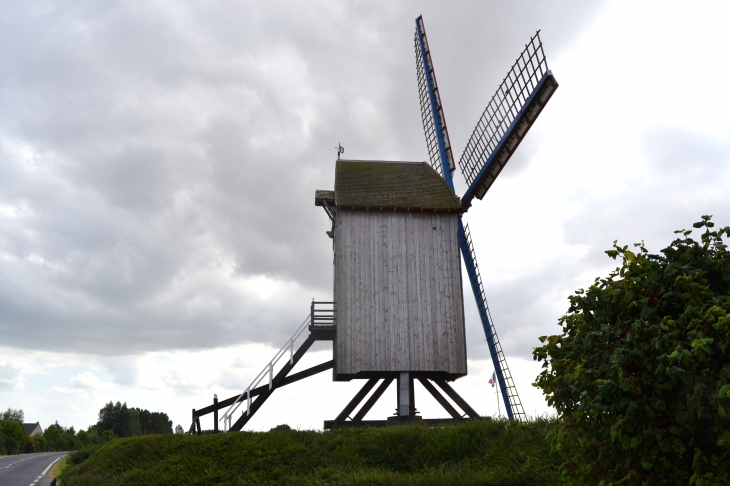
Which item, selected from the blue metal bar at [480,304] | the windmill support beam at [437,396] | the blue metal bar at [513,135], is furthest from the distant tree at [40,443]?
the blue metal bar at [513,135]

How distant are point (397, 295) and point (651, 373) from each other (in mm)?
14120

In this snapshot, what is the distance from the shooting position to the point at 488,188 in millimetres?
21547

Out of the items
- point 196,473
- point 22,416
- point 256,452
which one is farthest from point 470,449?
point 22,416

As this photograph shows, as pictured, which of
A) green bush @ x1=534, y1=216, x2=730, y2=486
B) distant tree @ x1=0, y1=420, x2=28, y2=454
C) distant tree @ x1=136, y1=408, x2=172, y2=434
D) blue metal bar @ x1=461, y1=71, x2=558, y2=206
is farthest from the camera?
distant tree @ x1=136, y1=408, x2=172, y2=434

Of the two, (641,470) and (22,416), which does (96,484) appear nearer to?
(641,470)

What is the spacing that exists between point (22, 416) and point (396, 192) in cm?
12031

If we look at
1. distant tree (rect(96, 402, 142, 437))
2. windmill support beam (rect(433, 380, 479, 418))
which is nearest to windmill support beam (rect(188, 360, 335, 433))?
windmill support beam (rect(433, 380, 479, 418))

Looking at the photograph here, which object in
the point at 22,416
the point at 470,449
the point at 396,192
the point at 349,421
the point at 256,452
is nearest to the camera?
the point at 470,449

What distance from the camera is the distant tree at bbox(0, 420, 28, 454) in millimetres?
64812

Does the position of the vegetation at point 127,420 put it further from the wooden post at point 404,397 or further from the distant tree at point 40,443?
the wooden post at point 404,397

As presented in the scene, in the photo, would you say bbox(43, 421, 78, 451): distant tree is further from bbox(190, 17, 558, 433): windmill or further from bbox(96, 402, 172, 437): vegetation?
bbox(190, 17, 558, 433): windmill

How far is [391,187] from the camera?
22.6 m

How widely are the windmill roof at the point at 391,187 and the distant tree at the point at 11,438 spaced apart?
58.5 meters

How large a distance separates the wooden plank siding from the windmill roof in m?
0.38
